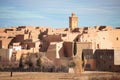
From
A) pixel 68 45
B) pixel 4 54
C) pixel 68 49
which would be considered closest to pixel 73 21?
pixel 68 45

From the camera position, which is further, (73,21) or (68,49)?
(73,21)

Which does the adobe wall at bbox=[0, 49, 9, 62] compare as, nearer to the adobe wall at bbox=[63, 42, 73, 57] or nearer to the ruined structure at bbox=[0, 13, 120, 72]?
the ruined structure at bbox=[0, 13, 120, 72]

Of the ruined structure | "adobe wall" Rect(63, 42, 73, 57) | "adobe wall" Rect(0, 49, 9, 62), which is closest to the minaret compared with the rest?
the ruined structure

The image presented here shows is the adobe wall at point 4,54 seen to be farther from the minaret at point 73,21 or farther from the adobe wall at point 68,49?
the minaret at point 73,21

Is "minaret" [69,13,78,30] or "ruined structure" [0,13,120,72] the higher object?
"minaret" [69,13,78,30]

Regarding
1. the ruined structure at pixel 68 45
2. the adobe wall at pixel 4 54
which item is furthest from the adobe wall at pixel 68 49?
the adobe wall at pixel 4 54

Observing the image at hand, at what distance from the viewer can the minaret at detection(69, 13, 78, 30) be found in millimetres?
40438

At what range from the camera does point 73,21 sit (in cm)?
4059

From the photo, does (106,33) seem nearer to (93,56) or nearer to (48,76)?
(93,56)

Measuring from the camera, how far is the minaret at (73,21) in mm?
40438

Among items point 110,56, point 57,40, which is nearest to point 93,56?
point 110,56

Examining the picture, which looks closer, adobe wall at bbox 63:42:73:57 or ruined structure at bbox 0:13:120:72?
ruined structure at bbox 0:13:120:72

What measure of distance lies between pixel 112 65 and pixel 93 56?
169 cm

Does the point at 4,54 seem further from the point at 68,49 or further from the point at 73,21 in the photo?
the point at 73,21
